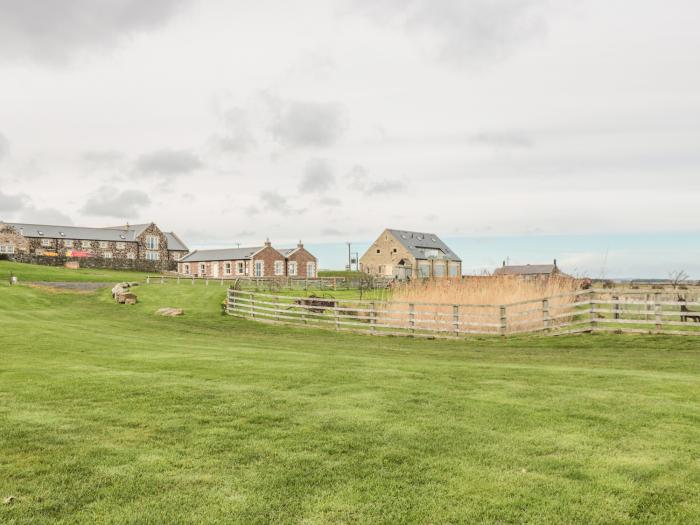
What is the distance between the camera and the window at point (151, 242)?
9238cm

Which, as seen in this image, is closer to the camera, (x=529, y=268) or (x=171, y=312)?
(x=171, y=312)

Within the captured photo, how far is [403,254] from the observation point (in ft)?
300

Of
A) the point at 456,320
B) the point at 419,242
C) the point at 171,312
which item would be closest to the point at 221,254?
the point at 419,242

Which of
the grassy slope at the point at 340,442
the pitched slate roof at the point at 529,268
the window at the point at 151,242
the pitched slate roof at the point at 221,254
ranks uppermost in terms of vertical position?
the window at the point at 151,242

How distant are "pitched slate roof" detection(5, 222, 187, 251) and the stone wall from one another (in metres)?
6.74

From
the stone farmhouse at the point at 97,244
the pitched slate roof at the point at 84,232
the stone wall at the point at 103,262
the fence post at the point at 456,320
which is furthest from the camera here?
the pitched slate roof at the point at 84,232

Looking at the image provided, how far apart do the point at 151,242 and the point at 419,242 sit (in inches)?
1709

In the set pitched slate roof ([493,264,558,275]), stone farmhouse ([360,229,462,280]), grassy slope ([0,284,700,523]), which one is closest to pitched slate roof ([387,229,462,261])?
stone farmhouse ([360,229,462,280])

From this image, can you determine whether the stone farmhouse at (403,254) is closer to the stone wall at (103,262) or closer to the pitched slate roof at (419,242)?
the pitched slate roof at (419,242)

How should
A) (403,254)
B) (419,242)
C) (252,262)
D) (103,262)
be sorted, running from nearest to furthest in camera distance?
(252,262) → (103,262) → (403,254) → (419,242)

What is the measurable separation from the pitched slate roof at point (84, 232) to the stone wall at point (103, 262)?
22.1 ft

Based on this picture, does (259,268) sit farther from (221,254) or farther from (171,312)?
(171,312)

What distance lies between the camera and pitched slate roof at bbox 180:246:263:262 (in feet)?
272

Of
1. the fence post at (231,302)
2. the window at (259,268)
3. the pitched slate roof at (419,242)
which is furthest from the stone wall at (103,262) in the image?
the fence post at (231,302)
